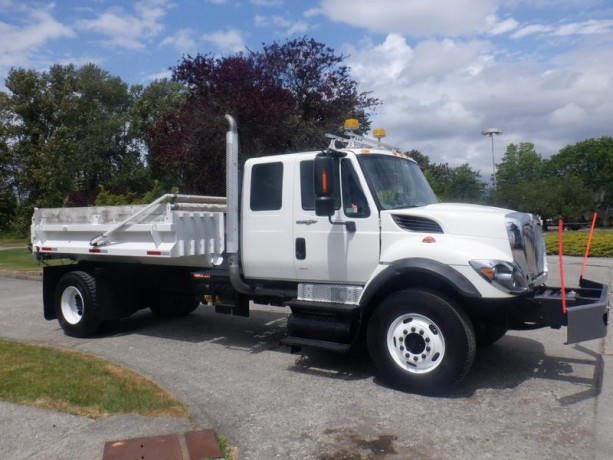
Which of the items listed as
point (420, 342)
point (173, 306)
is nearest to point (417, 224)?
point (420, 342)

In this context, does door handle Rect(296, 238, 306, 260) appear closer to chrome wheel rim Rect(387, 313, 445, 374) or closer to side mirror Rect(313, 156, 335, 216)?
side mirror Rect(313, 156, 335, 216)

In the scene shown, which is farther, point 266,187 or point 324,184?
point 266,187

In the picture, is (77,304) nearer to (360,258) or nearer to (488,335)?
(360,258)

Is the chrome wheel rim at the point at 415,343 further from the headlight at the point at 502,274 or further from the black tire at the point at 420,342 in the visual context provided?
the headlight at the point at 502,274

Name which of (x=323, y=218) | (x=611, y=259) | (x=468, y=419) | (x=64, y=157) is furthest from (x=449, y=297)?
(x=64, y=157)

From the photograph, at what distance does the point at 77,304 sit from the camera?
8.70 meters

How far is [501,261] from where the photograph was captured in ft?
17.7

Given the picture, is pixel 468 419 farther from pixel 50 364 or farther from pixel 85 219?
pixel 85 219

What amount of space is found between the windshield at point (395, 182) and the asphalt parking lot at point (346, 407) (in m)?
1.94

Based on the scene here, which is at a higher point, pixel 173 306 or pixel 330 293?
pixel 330 293

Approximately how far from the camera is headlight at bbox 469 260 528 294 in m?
5.29

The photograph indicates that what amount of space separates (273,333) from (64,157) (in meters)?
23.8

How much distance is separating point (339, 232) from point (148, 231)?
264cm

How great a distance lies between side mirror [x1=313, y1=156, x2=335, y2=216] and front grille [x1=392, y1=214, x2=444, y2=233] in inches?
28.2
